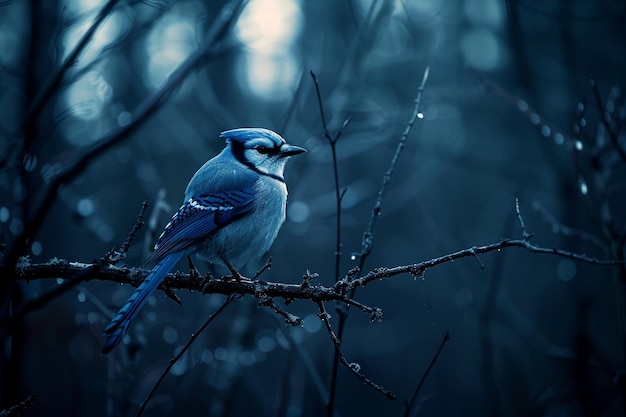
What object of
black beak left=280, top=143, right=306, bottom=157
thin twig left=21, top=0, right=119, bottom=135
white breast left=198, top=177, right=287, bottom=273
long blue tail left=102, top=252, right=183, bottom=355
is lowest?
long blue tail left=102, top=252, right=183, bottom=355

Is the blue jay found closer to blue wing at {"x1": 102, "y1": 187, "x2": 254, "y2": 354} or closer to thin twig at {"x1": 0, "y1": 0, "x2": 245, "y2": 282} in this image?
blue wing at {"x1": 102, "y1": 187, "x2": 254, "y2": 354}

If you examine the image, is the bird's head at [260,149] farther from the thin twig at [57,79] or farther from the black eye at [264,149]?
the thin twig at [57,79]

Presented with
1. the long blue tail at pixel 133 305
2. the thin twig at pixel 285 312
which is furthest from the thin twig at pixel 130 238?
the thin twig at pixel 285 312

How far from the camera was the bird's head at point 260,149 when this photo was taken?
3582 mm

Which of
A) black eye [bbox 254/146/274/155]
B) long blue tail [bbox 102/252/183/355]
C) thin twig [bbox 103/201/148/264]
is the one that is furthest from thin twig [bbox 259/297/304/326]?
black eye [bbox 254/146/274/155]

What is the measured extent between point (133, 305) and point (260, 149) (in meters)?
1.66

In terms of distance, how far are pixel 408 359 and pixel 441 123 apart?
209 inches

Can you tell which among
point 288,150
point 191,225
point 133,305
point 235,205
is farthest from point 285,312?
point 288,150

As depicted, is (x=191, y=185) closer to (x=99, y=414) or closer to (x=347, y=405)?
(x=99, y=414)

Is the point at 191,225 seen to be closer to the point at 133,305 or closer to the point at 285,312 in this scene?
the point at 133,305

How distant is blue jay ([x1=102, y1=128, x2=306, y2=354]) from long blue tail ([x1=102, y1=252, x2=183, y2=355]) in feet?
0.61

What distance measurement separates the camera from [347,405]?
10758 mm

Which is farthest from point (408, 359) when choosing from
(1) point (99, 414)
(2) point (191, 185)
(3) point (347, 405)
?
(2) point (191, 185)

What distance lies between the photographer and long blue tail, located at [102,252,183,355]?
6.42 ft
